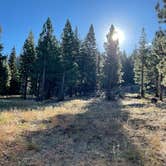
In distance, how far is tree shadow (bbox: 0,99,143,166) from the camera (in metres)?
11.4

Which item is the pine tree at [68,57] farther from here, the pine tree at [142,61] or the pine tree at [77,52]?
the pine tree at [142,61]

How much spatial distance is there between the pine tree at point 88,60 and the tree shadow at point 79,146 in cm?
4498

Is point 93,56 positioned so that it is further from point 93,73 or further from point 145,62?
point 145,62

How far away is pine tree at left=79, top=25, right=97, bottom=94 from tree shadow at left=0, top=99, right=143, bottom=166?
1771 inches

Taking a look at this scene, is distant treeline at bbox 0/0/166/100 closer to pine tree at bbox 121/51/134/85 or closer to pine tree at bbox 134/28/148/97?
pine tree at bbox 134/28/148/97

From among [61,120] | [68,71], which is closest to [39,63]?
[68,71]

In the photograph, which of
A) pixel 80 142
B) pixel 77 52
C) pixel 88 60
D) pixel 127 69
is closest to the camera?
pixel 80 142

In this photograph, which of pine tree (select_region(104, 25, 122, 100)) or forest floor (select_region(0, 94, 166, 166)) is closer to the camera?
forest floor (select_region(0, 94, 166, 166))

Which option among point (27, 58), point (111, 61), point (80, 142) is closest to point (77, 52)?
point (111, 61)

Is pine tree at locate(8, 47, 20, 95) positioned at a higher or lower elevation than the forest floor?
higher

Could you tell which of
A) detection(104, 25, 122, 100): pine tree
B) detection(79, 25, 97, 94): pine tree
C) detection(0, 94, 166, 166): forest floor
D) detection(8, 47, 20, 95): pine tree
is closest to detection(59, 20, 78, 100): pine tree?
detection(104, 25, 122, 100): pine tree

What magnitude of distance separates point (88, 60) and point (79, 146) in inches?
1966

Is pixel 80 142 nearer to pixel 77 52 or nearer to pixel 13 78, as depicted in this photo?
pixel 77 52

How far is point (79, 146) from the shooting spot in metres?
13.3
